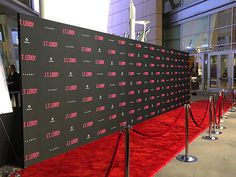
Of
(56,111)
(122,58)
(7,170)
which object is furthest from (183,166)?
(122,58)

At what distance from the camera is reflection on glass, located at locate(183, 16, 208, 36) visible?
18181 millimetres

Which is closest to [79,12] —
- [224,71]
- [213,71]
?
[224,71]

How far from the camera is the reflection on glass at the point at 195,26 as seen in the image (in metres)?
18.2

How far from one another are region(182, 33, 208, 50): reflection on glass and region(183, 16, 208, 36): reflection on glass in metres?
0.29

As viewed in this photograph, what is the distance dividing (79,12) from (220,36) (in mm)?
12310

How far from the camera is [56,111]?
4789 millimetres

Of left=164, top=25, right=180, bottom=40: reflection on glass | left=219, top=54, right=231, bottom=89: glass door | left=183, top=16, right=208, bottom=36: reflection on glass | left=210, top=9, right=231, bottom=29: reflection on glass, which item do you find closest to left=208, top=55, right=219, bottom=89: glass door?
left=219, top=54, right=231, bottom=89: glass door

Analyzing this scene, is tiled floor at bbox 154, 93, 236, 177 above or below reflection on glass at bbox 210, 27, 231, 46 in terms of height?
below

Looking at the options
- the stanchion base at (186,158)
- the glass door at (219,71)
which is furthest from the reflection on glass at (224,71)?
the stanchion base at (186,158)

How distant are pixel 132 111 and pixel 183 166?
9.96 feet

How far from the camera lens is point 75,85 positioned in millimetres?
5297

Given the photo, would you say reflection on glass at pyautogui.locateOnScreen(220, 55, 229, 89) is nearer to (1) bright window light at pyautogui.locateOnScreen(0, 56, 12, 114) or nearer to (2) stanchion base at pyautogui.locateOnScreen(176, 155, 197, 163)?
(2) stanchion base at pyautogui.locateOnScreen(176, 155, 197, 163)

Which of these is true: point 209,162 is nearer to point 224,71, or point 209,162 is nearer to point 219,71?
point 224,71

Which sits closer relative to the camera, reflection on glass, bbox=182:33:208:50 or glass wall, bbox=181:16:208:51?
glass wall, bbox=181:16:208:51
